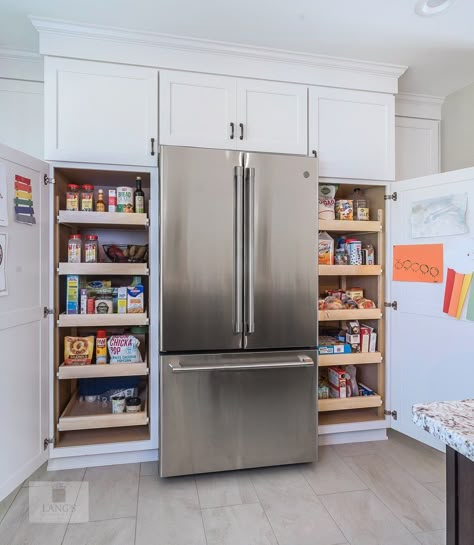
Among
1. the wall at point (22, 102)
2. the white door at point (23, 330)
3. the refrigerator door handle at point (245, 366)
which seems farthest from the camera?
the wall at point (22, 102)

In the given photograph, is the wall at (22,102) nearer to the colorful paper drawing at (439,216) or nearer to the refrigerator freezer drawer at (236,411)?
the refrigerator freezer drawer at (236,411)

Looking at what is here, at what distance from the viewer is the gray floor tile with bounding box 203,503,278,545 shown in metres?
1.56

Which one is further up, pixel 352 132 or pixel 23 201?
pixel 352 132

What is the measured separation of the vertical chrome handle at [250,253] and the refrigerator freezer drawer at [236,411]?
22 centimetres

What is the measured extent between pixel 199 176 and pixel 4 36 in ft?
4.83

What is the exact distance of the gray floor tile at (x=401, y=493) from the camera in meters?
1.68

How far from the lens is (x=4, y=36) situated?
6.89 ft

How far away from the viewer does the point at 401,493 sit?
6.20ft

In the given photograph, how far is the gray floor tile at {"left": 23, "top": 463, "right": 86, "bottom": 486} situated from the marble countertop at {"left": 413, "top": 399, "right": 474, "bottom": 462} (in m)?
1.99

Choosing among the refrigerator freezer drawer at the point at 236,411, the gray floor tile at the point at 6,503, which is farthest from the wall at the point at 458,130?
the gray floor tile at the point at 6,503

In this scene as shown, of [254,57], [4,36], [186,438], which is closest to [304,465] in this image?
[186,438]

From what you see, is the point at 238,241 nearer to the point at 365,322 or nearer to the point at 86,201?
the point at 86,201

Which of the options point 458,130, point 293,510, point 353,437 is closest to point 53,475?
point 293,510

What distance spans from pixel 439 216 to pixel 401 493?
1.56 m
